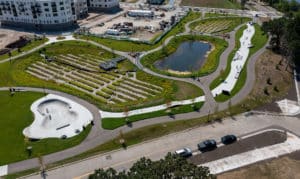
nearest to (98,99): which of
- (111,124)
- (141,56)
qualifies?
(111,124)

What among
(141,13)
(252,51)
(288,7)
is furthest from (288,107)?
(288,7)

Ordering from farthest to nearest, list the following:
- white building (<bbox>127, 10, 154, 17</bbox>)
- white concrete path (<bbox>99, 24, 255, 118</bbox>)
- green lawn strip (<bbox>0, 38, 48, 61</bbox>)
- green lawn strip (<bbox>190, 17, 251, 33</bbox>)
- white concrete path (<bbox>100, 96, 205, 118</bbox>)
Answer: white building (<bbox>127, 10, 154, 17</bbox>) → green lawn strip (<bbox>190, 17, 251, 33</bbox>) → green lawn strip (<bbox>0, 38, 48, 61</bbox>) → white concrete path (<bbox>99, 24, 255, 118</bbox>) → white concrete path (<bbox>100, 96, 205, 118</bbox>)

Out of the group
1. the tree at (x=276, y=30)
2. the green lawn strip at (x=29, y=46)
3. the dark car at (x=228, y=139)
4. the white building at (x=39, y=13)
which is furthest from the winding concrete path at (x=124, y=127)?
the white building at (x=39, y=13)

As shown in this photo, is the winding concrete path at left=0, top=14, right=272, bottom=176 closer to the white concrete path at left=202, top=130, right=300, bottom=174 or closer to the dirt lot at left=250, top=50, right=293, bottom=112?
the dirt lot at left=250, top=50, right=293, bottom=112

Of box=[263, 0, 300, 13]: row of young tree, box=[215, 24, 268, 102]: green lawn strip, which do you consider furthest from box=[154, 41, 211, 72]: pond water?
box=[263, 0, 300, 13]: row of young tree

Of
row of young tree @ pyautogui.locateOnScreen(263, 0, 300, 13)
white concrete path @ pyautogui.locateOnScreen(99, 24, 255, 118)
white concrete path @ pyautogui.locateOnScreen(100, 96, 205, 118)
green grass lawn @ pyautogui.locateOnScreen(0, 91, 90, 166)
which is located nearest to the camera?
green grass lawn @ pyautogui.locateOnScreen(0, 91, 90, 166)
